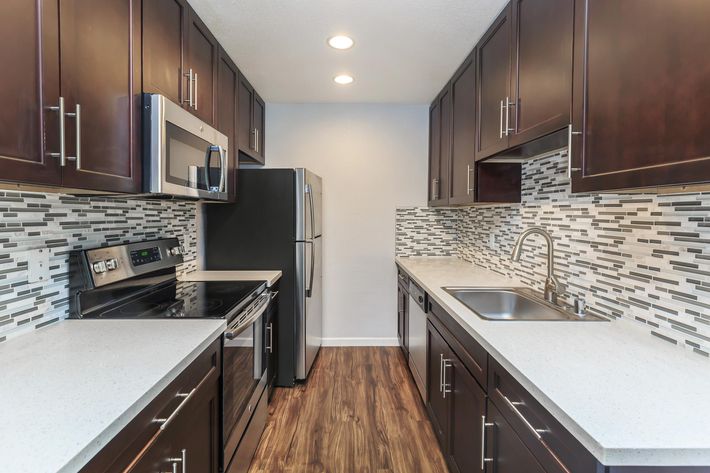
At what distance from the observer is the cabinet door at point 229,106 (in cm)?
232

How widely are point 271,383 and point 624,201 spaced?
2.32m

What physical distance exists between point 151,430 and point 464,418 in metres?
1.21

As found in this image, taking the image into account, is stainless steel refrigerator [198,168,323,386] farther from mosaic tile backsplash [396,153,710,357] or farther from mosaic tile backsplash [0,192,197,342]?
mosaic tile backsplash [396,153,710,357]

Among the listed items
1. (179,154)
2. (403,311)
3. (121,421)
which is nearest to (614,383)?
(121,421)

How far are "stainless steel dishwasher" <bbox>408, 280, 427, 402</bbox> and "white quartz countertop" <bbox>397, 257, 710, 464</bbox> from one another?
0.93 m

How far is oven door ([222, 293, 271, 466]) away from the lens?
158cm

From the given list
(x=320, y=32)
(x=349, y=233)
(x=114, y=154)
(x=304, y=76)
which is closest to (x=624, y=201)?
(x=320, y=32)

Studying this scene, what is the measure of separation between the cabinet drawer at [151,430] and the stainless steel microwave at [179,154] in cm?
70

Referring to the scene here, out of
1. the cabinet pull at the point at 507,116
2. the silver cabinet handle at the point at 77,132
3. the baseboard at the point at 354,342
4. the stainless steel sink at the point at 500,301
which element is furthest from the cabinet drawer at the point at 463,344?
the baseboard at the point at 354,342

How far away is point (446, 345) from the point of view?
190 cm

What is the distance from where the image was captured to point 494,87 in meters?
2.01

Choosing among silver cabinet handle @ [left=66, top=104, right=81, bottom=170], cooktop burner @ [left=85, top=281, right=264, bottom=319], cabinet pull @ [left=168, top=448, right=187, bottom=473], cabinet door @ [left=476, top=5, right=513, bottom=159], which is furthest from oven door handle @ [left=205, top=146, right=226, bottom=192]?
cabinet door @ [left=476, top=5, right=513, bottom=159]

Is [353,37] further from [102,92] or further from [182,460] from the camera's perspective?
[182,460]

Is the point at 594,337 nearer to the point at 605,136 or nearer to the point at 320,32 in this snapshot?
the point at 605,136
